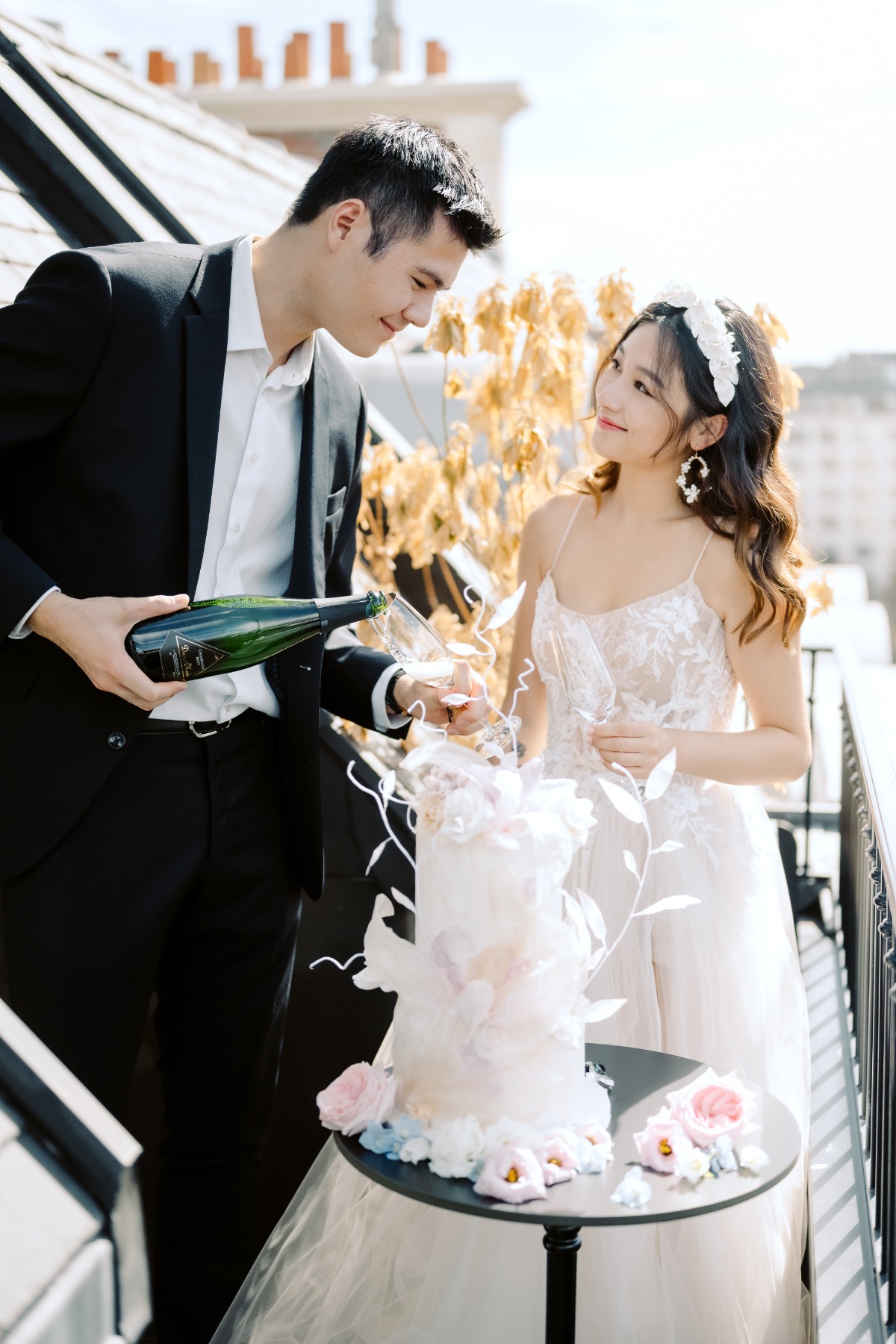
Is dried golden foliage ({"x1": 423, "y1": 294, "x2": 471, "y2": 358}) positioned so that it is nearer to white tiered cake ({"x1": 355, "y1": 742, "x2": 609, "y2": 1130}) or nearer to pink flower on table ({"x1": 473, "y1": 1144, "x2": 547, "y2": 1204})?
white tiered cake ({"x1": 355, "y1": 742, "x2": 609, "y2": 1130})

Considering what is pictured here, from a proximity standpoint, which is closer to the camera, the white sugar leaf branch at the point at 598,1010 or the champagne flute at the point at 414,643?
the white sugar leaf branch at the point at 598,1010

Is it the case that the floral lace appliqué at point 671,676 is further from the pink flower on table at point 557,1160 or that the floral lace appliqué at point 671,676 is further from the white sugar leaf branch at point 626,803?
the pink flower on table at point 557,1160

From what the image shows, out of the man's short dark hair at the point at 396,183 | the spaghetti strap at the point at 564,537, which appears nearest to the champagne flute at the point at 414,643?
the spaghetti strap at the point at 564,537

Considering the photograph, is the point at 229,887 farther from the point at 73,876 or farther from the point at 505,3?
the point at 505,3

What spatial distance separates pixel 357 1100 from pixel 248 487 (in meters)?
1.06

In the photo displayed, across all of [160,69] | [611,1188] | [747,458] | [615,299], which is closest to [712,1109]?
[611,1188]

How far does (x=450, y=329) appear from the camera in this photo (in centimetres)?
323

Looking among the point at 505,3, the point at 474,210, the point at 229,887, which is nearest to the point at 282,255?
the point at 474,210

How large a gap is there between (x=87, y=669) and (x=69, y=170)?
1.84 m

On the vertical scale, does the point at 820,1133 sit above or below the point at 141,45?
below

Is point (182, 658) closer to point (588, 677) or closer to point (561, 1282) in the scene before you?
point (588, 677)

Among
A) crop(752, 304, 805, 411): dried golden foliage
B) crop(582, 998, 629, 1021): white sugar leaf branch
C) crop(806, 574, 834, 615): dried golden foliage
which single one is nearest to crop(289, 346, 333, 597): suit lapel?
crop(582, 998, 629, 1021): white sugar leaf branch

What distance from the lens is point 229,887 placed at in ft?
7.27

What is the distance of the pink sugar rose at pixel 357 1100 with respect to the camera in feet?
5.14
